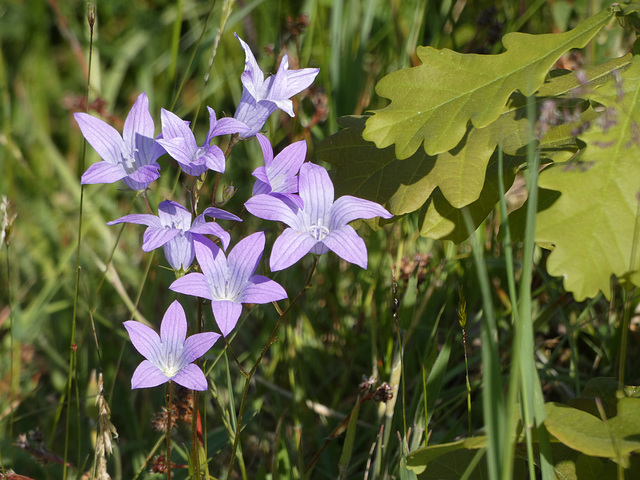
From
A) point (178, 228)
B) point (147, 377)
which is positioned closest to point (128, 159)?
point (178, 228)

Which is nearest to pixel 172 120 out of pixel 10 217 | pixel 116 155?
pixel 116 155

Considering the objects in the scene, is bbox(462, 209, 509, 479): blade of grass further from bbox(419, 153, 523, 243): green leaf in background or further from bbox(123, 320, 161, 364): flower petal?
bbox(123, 320, 161, 364): flower petal

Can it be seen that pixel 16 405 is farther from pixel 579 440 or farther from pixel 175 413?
pixel 579 440

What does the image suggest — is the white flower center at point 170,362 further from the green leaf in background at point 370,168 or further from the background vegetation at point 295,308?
the green leaf in background at point 370,168

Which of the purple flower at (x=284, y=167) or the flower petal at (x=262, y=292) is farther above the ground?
the purple flower at (x=284, y=167)

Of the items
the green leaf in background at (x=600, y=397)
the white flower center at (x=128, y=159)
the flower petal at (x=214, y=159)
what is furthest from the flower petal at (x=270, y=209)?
the green leaf in background at (x=600, y=397)

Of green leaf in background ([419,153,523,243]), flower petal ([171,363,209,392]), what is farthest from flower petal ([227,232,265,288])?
green leaf in background ([419,153,523,243])

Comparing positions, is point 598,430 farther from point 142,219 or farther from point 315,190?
point 142,219
